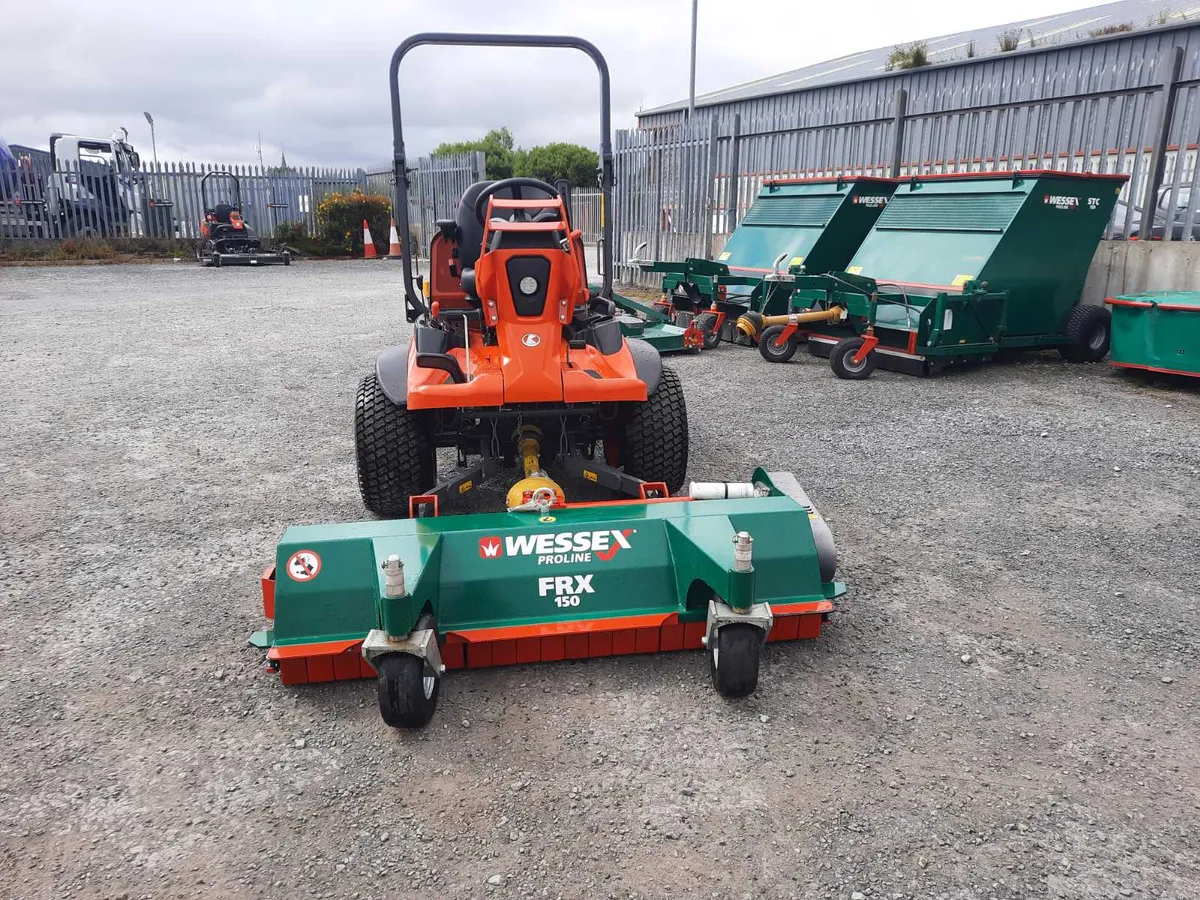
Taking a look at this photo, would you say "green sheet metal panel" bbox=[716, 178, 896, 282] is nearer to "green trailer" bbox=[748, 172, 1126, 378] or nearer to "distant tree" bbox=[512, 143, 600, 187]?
"green trailer" bbox=[748, 172, 1126, 378]

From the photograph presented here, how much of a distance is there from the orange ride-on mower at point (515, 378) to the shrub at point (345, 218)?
737 inches

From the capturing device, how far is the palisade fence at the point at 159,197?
20156 mm

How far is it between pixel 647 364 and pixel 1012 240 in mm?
5182

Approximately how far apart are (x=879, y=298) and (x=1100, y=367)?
2262 millimetres

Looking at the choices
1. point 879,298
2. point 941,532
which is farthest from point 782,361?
point 941,532

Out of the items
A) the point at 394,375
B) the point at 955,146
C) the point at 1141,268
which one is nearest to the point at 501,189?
the point at 394,375

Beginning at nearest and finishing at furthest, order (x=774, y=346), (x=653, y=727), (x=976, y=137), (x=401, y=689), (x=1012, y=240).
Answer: (x=401, y=689), (x=653, y=727), (x=1012, y=240), (x=774, y=346), (x=976, y=137)

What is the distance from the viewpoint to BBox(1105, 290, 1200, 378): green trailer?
23.1ft

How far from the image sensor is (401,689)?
2.67 m

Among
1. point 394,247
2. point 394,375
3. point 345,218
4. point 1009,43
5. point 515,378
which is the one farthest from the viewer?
point 345,218

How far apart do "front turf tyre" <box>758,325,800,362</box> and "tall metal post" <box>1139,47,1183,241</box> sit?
3722 mm

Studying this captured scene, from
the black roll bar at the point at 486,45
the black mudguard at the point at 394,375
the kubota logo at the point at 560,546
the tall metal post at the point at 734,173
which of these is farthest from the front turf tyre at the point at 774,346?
the kubota logo at the point at 560,546

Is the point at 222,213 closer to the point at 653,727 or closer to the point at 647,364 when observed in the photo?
the point at 647,364

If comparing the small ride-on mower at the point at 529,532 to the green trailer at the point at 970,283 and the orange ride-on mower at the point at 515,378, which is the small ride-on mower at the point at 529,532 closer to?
the orange ride-on mower at the point at 515,378
